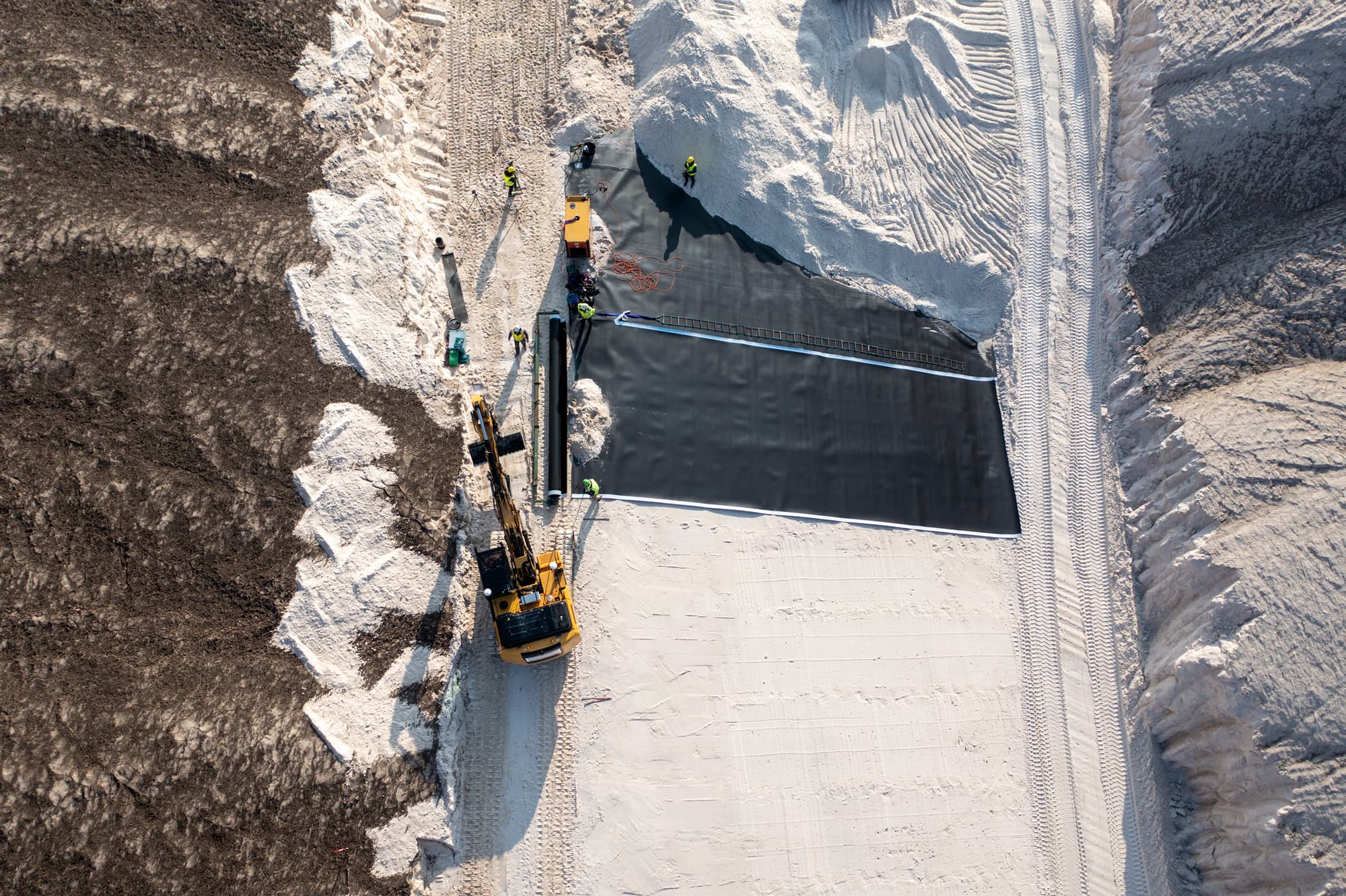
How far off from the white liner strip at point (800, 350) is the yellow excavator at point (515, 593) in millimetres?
4116

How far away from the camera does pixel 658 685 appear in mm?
12500

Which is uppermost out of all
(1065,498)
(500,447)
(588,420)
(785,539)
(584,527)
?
(1065,498)

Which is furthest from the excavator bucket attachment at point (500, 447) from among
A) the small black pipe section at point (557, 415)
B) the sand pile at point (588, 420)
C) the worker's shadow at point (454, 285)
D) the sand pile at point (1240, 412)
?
the sand pile at point (1240, 412)

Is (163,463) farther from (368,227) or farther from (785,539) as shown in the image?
(785,539)

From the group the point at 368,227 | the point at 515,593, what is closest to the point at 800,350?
the point at 515,593

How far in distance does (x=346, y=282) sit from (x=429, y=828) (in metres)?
8.90

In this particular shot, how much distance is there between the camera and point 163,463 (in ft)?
36.8

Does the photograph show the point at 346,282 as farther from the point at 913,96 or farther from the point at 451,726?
the point at 913,96

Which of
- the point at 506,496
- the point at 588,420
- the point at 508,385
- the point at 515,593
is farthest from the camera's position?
the point at 508,385

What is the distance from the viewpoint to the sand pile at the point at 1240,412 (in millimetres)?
11820

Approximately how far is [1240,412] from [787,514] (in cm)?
845

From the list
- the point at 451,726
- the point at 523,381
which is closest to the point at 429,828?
the point at 451,726

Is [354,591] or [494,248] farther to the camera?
[494,248]

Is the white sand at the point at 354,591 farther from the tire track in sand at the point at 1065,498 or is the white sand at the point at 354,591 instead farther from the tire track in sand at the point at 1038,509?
the tire track in sand at the point at 1065,498
